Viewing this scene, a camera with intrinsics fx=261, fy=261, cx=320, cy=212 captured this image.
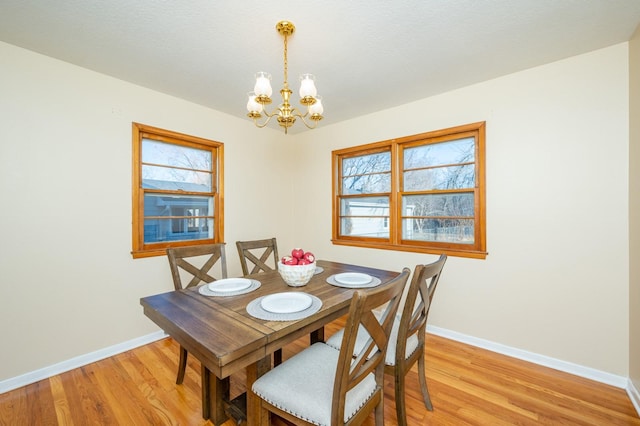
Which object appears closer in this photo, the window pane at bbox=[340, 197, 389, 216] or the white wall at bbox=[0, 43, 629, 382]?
the white wall at bbox=[0, 43, 629, 382]

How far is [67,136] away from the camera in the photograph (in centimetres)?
212

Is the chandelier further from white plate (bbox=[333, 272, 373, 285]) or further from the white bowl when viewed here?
white plate (bbox=[333, 272, 373, 285])

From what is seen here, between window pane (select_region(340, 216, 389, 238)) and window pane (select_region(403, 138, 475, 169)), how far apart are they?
0.73 m

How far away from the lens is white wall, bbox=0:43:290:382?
1.90 meters

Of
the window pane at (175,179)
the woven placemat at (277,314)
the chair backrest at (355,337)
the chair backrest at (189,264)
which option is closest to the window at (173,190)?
the window pane at (175,179)

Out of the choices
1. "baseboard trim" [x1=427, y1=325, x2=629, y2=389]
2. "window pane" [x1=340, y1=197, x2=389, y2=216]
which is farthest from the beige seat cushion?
"window pane" [x1=340, y1=197, x2=389, y2=216]

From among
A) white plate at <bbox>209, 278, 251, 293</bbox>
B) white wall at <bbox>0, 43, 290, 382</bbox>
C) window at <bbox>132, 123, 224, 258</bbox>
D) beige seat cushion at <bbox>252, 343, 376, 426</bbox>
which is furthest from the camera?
window at <bbox>132, 123, 224, 258</bbox>

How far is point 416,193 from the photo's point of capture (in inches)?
114

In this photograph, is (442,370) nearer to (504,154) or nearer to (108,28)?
(504,154)

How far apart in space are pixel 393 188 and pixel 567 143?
4.89 ft

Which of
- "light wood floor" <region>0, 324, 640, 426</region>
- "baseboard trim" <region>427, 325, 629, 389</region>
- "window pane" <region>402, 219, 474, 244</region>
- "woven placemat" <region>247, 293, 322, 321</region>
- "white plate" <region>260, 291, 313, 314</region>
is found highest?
"window pane" <region>402, 219, 474, 244</region>

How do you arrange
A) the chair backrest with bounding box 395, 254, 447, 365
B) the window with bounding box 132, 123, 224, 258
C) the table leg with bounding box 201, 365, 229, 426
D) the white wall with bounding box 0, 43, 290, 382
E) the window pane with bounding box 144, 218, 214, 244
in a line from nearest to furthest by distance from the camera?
the chair backrest with bounding box 395, 254, 447, 365 < the table leg with bounding box 201, 365, 229, 426 < the white wall with bounding box 0, 43, 290, 382 < the window with bounding box 132, 123, 224, 258 < the window pane with bounding box 144, 218, 214, 244

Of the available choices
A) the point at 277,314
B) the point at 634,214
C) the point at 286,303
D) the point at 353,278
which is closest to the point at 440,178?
the point at 634,214

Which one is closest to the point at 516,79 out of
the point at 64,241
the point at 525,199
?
the point at 525,199
